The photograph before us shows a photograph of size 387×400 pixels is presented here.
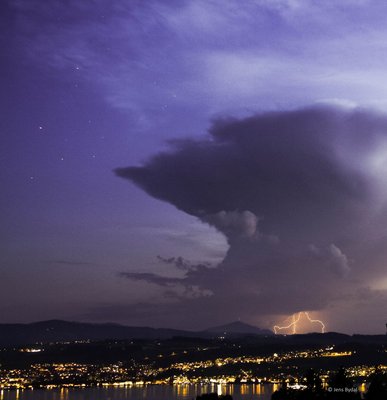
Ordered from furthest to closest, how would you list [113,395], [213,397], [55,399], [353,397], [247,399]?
[113,395] → [55,399] → [247,399] → [213,397] → [353,397]

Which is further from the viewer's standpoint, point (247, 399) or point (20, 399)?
point (20, 399)

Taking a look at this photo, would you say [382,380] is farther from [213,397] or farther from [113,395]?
[113,395]

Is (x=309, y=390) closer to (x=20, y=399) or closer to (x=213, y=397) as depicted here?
(x=213, y=397)

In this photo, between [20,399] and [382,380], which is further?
[20,399]

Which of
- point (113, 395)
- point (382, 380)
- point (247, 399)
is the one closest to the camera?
point (382, 380)

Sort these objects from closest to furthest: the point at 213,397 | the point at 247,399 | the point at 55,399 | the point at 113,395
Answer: the point at 213,397 → the point at 247,399 → the point at 55,399 → the point at 113,395

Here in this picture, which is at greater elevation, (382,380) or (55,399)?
(382,380)

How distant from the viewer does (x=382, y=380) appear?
85.1 metres

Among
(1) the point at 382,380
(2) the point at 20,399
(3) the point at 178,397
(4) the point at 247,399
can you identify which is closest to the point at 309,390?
(1) the point at 382,380

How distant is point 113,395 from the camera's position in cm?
18725

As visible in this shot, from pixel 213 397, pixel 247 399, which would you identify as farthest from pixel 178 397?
pixel 213 397

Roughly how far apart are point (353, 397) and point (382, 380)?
26.9ft

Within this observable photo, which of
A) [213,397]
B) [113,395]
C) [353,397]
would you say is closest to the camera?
[353,397]

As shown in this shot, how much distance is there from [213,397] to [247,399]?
2923 inches
